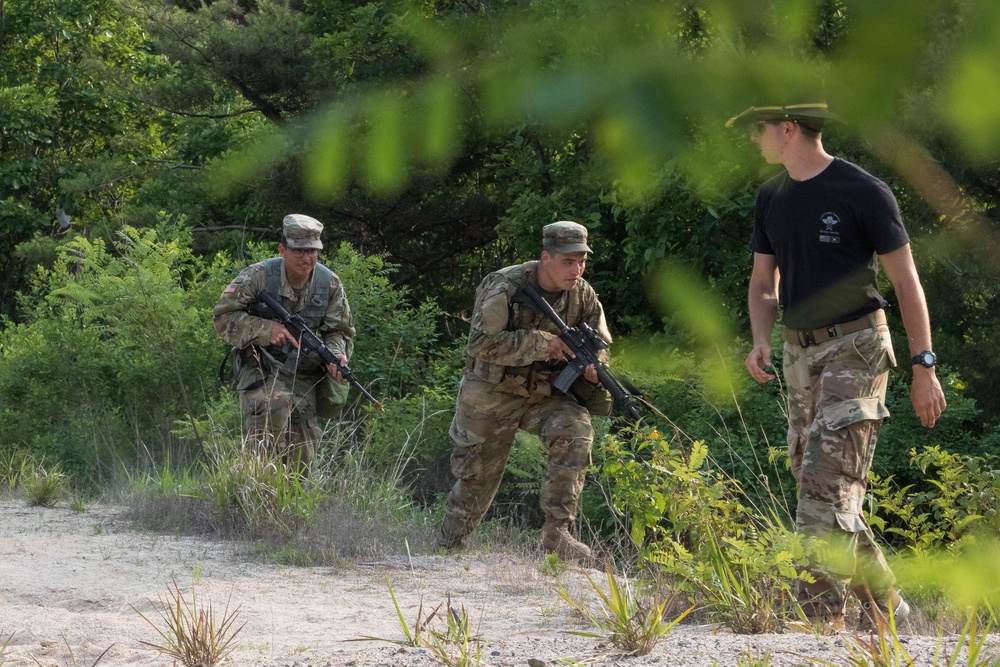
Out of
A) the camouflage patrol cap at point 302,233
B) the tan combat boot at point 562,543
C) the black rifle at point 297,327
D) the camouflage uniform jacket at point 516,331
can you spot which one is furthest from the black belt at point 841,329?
the black rifle at point 297,327

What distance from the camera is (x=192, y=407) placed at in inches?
369

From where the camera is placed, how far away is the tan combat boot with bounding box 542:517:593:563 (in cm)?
569

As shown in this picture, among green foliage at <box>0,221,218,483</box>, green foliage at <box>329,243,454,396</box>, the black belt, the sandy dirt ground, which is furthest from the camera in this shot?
green foliage at <box>329,243,454,396</box>

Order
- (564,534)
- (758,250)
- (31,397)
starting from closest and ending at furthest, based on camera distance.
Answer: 1. (758,250)
2. (564,534)
3. (31,397)

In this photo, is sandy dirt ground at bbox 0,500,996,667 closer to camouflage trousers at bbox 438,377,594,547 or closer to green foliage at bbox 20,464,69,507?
camouflage trousers at bbox 438,377,594,547

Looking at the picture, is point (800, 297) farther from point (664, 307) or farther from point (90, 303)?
point (90, 303)

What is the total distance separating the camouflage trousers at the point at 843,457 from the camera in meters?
3.73

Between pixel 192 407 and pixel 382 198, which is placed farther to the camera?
pixel 192 407

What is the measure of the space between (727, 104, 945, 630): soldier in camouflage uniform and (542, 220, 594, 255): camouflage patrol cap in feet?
5.12

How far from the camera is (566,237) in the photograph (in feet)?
18.0

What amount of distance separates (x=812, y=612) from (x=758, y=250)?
1.18 metres

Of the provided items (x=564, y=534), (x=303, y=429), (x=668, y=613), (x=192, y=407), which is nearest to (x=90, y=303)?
(x=192, y=407)

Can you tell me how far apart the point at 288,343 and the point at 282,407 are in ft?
1.20

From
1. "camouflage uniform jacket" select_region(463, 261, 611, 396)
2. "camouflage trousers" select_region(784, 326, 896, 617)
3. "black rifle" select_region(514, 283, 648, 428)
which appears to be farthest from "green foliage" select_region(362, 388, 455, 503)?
"camouflage trousers" select_region(784, 326, 896, 617)
